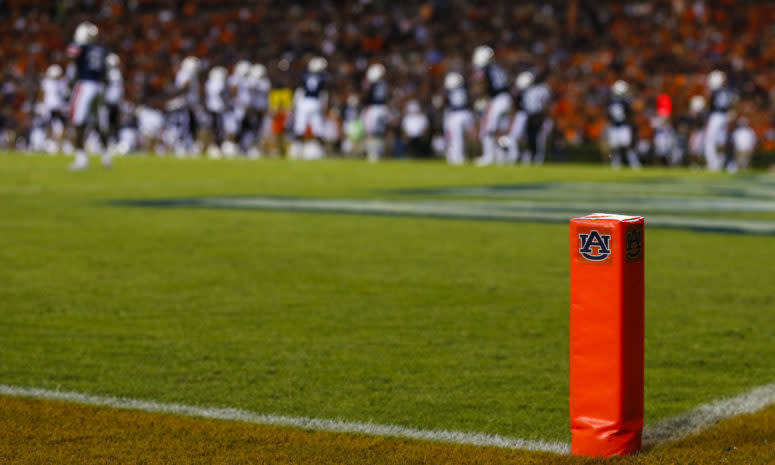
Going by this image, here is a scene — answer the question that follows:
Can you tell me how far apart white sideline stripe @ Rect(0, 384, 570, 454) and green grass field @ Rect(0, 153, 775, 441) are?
79 millimetres

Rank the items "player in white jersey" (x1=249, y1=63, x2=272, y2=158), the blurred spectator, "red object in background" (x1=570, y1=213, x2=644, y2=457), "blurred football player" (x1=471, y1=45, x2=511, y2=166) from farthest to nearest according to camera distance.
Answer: "player in white jersey" (x1=249, y1=63, x2=272, y2=158), the blurred spectator, "blurred football player" (x1=471, y1=45, x2=511, y2=166), "red object in background" (x1=570, y1=213, x2=644, y2=457)

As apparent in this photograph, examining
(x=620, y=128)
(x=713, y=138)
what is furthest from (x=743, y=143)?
(x=620, y=128)

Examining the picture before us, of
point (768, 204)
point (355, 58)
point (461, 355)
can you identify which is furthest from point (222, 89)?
point (461, 355)

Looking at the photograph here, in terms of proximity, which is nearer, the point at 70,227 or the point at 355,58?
the point at 70,227

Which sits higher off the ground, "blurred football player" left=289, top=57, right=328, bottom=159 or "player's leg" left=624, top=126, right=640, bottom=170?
"blurred football player" left=289, top=57, right=328, bottom=159

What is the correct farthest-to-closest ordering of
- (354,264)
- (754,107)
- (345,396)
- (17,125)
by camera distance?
(17,125)
(754,107)
(354,264)
(345,396)

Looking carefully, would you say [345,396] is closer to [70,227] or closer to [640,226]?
[640,226]

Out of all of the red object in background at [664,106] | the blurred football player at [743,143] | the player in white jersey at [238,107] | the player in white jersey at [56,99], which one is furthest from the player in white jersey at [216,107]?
the blurred football player at [743,143]

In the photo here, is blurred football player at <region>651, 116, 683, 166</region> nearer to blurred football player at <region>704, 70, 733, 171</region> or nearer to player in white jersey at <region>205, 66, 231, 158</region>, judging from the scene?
blurred football player at <region>704, 70, 733, 171</region>

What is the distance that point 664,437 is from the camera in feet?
9.84

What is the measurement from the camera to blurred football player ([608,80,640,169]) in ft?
82.1

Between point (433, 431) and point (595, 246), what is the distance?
70 centimetres

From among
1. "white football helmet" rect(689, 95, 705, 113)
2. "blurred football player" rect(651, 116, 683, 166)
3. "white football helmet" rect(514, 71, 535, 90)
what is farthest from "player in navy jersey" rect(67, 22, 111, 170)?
"white football helmet" rect(689, 95, 705, 113)

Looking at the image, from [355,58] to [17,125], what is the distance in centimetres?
981
